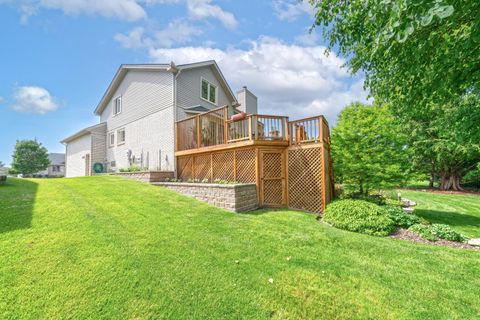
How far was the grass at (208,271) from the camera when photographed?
261 cm

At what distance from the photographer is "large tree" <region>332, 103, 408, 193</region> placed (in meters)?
8.30

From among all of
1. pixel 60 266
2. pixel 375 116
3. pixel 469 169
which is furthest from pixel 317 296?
pixel 469 169

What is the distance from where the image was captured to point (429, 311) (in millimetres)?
2709

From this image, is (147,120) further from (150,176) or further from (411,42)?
(411,42)

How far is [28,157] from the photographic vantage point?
116 feet

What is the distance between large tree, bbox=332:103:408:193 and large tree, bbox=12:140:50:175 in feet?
154

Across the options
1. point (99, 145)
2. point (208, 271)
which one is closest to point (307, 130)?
point (208, 271)

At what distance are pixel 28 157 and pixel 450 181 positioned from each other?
192ft

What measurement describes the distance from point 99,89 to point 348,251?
63.9 feet

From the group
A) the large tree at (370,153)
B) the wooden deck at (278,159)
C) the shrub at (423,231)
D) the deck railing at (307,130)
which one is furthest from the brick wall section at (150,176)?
the shrub at (423,231)

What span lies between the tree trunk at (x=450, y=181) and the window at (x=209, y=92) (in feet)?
80.9

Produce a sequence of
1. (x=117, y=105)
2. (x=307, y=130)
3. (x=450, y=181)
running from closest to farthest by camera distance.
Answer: (x=307, y=130) → (x=117, y=105) → (x=450, y=181)

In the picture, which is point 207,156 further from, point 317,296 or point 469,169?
point 469,169

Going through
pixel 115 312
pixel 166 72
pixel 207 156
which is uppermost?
pixel 166 72
